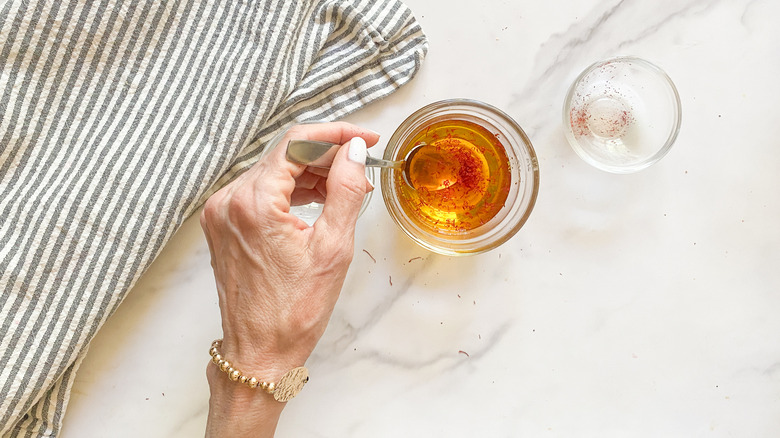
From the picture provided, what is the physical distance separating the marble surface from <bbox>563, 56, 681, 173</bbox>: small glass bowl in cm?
3

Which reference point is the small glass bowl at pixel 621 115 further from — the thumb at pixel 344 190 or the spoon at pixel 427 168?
the thumb at pixel 344 190

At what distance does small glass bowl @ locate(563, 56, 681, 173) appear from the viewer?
2.86 feet

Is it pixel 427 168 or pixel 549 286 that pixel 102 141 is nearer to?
pixel 427 168

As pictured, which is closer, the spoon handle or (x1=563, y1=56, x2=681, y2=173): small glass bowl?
the spoon handle

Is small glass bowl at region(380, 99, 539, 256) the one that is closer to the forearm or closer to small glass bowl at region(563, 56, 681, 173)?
small glass bowl at region(563, 56, 681, 173)

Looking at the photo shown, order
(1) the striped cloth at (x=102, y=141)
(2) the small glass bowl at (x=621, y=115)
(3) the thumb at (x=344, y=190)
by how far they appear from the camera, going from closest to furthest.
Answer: (3) the thumb at (x=344, y=190)
(1) the striped cloth at (x=102, y=141)
(2) the small glass bowl at (x=621, y=115)

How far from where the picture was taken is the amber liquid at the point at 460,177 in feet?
2.77

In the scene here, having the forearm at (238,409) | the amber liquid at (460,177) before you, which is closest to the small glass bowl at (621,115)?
the amber liquid at (460,177)

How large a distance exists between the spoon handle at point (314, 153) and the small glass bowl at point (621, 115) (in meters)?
0.35

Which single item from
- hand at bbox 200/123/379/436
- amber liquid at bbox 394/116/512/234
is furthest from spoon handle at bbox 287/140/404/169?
amber liquid at bbox 394/116/512/234

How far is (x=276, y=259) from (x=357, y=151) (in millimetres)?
164

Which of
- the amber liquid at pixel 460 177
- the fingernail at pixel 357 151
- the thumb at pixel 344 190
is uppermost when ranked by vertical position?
the fingernail at pixel 357 151

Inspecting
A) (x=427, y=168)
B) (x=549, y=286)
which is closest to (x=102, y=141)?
(x=427, y=168)

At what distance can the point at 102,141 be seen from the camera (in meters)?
0.79
